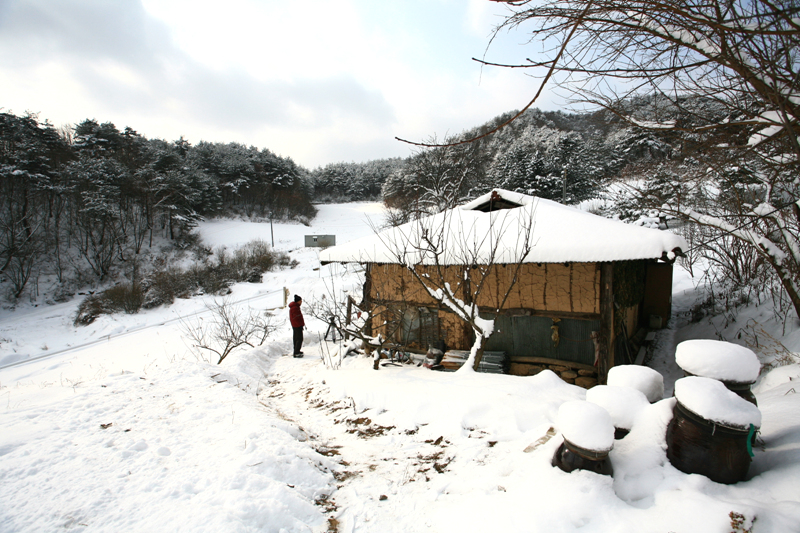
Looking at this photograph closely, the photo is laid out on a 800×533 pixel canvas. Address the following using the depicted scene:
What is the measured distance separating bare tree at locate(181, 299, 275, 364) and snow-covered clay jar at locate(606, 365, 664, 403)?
794 centimetres

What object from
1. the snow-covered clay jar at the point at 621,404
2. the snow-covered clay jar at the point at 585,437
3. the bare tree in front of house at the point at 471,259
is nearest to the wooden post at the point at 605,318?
the bare tree in front of house at the point at 471,259

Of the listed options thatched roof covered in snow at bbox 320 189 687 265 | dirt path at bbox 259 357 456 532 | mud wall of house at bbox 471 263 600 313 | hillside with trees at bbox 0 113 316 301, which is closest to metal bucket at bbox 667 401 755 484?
dirt path at bbox 259 357 456 532

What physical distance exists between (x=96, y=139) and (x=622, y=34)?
132ft

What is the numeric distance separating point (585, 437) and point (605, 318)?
182 inches

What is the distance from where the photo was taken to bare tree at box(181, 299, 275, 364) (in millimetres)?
8617

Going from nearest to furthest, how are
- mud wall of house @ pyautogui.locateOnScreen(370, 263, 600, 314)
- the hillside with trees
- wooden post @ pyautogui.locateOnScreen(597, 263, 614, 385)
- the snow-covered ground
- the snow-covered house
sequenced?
the snow-covered ground, the snow-covered house, wooden post @ pyautogui.locateOnScreen(597, 263, 614, 385), mud wall of house @ pyautogui.locateOnScreen(370, 263, 600, 314), the hillside with trees

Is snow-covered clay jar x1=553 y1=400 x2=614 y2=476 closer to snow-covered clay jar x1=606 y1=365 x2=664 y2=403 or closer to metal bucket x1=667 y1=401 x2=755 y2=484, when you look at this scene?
metal bucket x1=667 y1=401 x2=755 y2=484

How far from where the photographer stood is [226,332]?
855 cm

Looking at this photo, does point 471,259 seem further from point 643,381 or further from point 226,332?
point 226,332

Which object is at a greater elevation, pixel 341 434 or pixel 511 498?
pixel 511 498

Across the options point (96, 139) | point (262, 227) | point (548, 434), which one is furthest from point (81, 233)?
point (548, 434)

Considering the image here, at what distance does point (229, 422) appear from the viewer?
425 cm

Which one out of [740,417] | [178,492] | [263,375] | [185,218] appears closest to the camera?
[740,417]

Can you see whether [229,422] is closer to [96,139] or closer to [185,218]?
[185,218]
